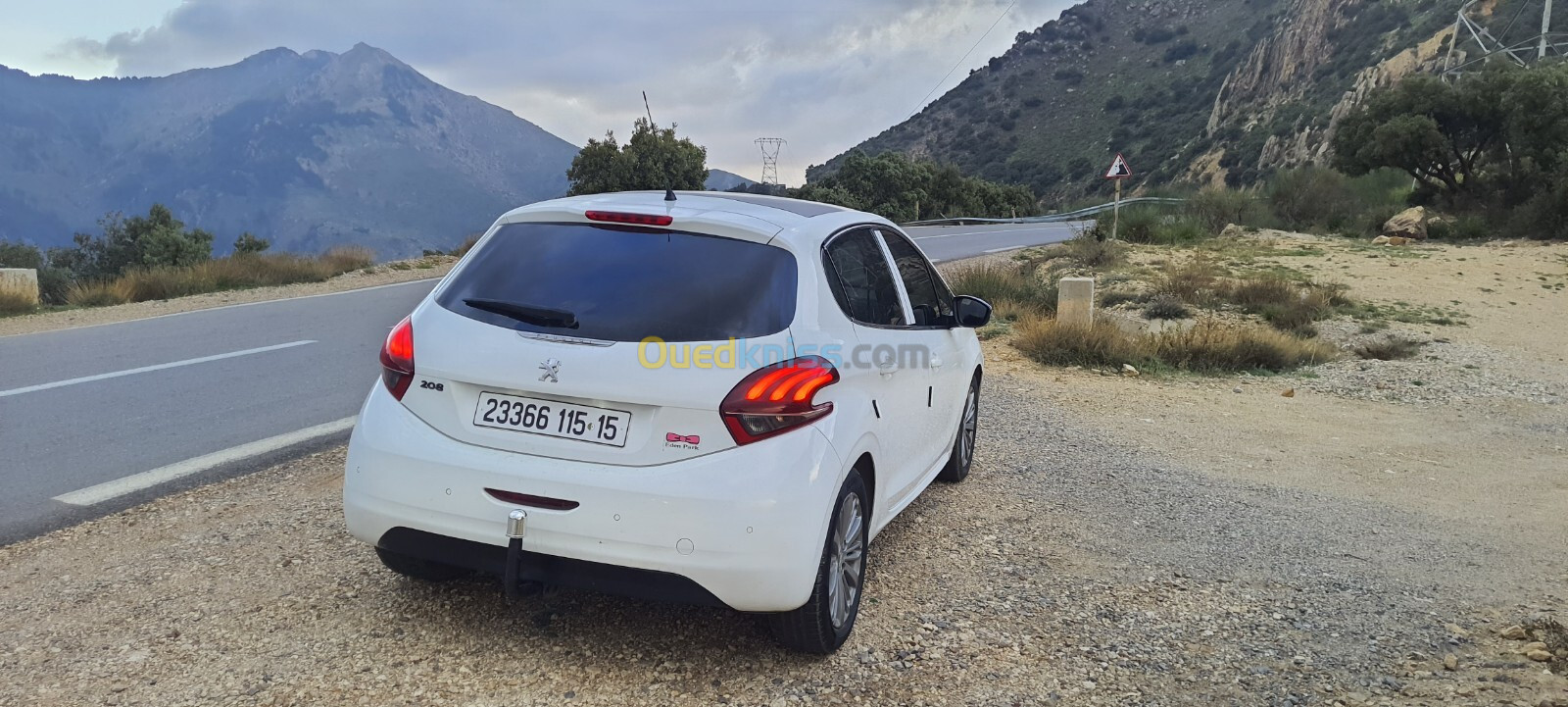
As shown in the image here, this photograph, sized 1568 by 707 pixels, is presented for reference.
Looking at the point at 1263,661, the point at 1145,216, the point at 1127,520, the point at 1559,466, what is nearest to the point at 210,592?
the point at 1263,661

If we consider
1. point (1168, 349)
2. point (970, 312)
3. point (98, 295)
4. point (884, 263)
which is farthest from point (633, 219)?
point (98, 295)

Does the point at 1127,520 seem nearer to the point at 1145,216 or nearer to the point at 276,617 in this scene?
the point at 276,617

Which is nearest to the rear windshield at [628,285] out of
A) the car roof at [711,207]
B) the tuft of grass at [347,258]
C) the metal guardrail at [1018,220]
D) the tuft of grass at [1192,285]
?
the car roof at [711,207]

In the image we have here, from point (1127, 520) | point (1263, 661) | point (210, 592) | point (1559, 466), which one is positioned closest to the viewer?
point (1263, 661)

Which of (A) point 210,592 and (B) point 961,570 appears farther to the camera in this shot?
(B) point 961,570

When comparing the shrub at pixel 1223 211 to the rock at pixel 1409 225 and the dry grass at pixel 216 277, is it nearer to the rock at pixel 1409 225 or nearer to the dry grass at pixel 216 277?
the rock at pixel 1409 225

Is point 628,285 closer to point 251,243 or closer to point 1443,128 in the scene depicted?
point 251,243

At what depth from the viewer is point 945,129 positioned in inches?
3698

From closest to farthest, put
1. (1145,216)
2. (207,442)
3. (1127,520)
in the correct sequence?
(1127,520) → (207,442) → (1145,216)

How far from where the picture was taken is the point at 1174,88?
83.8 meters

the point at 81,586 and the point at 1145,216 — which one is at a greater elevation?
the point at 1145,216

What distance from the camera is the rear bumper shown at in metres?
3.09

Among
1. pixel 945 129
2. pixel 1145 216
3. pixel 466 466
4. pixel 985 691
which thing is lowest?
pixel 985 691

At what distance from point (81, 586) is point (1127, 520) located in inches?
186
